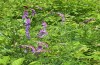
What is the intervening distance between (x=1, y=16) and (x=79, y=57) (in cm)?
308

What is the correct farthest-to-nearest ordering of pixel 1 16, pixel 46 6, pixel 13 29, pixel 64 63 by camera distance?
pixel 46 6 < pixel 1 16 < pixel 13 29 < pixel 64 63

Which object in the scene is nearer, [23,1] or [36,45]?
[36,45]

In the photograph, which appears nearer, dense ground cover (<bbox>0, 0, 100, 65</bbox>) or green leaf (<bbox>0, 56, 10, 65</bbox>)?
green leaf (<bbox>0, 56, 10, 65</bbox>)

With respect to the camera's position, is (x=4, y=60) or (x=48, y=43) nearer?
(x=4, y=60)

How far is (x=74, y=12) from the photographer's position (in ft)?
24.1

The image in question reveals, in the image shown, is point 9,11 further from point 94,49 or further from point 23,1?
point 94,49

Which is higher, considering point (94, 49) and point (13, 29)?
point (13, 29)

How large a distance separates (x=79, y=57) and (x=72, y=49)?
0.14 m

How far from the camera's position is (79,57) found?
384 cm

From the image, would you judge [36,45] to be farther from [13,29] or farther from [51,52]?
[13,29]

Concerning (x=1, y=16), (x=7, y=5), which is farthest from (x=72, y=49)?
(x=7, y=5)

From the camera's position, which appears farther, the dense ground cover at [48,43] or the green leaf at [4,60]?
the dense ground cover at [48,43]

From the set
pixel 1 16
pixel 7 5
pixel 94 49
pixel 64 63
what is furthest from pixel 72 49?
pixel 7 5

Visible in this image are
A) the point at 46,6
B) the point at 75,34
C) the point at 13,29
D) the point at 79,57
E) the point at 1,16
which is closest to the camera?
the point at 79,57
